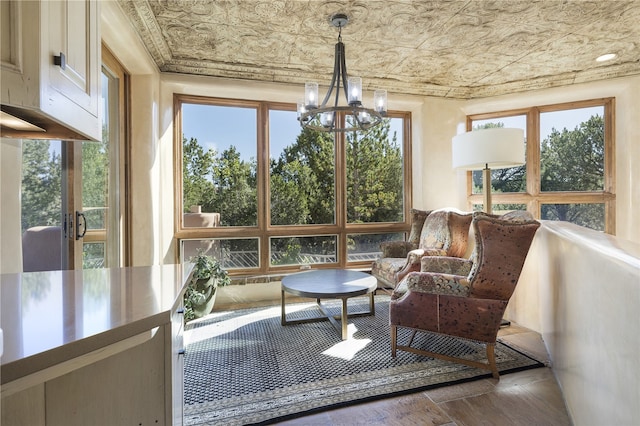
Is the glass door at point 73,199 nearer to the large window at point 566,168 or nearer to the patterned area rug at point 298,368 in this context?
the patterned area rug at point 298,368

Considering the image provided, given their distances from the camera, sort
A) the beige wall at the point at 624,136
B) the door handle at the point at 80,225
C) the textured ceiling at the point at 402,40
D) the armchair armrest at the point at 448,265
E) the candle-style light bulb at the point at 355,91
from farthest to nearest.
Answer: the beige wall at the point at 624,136 → the armchair armrest at the point at 448,265 → the textured ceiling at the point at 402,40 → the candle-style light bulb at the point at 355,91 → the door handle at the point at 80,225

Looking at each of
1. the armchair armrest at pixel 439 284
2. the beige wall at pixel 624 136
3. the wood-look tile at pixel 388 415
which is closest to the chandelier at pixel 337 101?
the armchair armrest at pixel 439 284

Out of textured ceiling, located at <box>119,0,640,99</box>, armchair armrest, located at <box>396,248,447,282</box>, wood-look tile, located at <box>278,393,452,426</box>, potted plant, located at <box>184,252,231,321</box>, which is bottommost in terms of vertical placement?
wood-look tile, located at <box>278,393,452,426</box>

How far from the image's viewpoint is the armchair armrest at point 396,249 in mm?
3820

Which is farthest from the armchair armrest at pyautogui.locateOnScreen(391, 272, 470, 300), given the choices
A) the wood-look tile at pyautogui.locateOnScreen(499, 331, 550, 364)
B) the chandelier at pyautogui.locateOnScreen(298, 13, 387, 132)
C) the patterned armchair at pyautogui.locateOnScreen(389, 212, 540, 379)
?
the chandelier at pyautogui.locateOnScreen(298, 13, 387, 132)

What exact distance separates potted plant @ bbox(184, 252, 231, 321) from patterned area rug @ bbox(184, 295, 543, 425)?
6.0 inches

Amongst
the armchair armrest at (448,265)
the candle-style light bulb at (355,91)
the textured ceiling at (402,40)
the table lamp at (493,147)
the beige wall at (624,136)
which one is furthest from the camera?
the beige wall at (624,136)

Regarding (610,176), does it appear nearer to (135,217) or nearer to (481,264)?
(481,264)

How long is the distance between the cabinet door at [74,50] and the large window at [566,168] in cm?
452

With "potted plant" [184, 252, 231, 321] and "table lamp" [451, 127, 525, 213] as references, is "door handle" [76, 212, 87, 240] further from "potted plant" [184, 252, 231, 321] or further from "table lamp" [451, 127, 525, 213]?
"table lamp" [451, 127, 525, 213]

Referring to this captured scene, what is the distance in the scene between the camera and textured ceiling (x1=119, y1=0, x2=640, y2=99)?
8.18ft

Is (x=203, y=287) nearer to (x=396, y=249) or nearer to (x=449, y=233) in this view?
(x=396, y=249)

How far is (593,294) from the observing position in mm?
1288

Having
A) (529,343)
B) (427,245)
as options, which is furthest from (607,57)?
(529,343)
